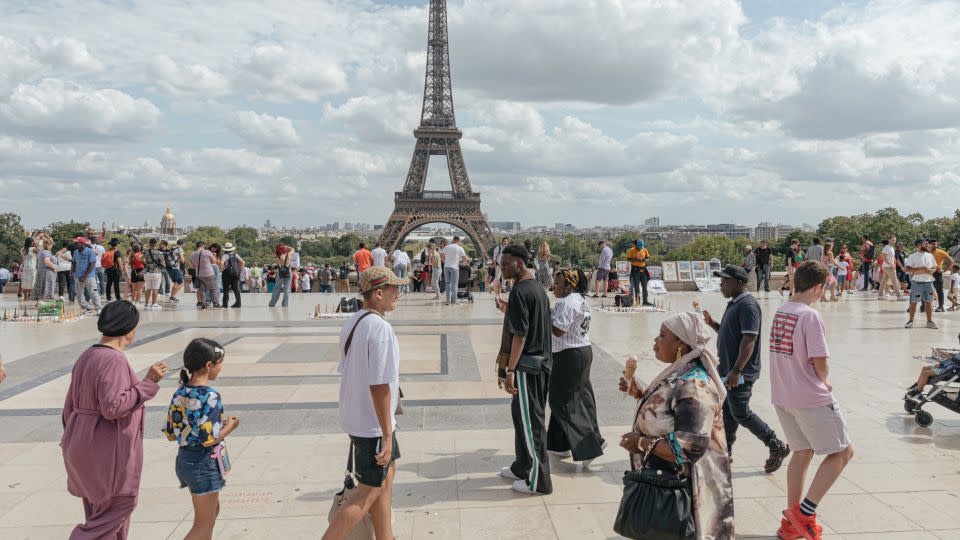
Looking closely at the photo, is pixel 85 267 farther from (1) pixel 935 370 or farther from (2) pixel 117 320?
(1) pixel 935 370

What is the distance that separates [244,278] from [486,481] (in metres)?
20.0

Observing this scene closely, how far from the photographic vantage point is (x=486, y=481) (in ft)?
17.3

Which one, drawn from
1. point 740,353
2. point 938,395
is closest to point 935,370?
point 938,395

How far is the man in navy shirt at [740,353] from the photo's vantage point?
5180 millimetres

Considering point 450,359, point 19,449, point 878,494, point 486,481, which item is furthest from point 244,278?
point 878,494

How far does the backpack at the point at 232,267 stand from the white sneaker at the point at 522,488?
43.2ft

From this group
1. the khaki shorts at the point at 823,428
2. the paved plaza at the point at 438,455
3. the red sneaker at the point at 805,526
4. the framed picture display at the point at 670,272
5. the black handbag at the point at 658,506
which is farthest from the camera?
the framed picture display at the point at 670,272

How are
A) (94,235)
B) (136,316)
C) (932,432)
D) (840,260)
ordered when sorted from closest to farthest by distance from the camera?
1. (136,316)
2. (932,432)
3. (94,235)
4. (840,260)

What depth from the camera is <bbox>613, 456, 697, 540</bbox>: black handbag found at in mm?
3016

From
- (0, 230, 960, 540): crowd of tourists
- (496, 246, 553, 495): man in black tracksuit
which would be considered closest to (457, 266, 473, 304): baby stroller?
(0, 230, 960, 540): crowd of tourists

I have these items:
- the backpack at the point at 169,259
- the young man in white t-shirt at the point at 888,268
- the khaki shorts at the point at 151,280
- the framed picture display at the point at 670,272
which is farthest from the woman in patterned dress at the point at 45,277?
the young man in white t-shirt at the point at 888,268

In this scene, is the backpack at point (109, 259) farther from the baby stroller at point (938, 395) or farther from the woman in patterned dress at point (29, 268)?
the baby stroller at point (938, 395)

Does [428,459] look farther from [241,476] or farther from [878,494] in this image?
[878,494]

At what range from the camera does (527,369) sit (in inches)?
195
